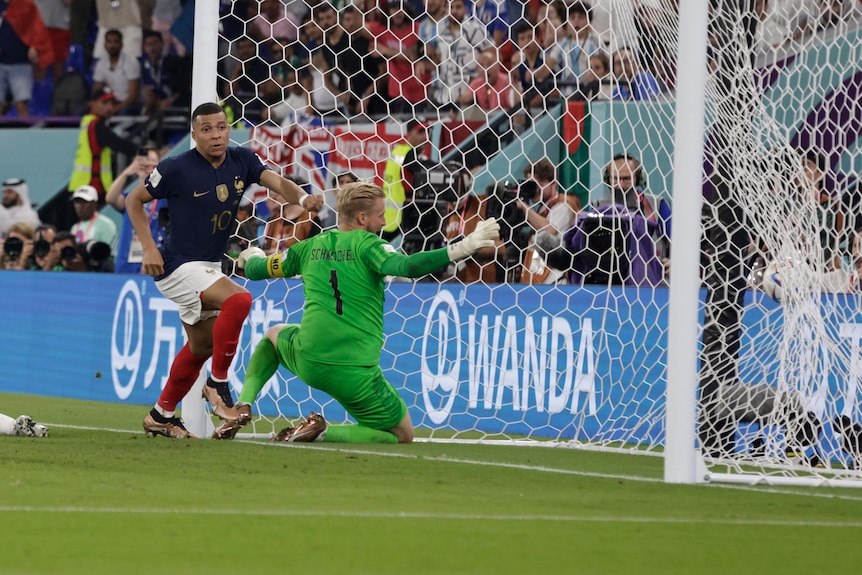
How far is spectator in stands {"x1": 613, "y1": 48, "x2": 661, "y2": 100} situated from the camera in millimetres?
8312

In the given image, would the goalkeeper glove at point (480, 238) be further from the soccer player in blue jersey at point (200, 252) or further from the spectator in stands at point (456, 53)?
the spectator in stands at point (456, 53)

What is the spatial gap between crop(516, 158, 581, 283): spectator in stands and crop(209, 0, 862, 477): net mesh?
1 cm

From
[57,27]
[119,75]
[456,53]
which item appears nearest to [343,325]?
[456,53]

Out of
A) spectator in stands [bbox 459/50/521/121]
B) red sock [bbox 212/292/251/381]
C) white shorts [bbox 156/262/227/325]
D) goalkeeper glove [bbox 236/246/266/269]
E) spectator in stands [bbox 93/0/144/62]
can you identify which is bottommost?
red sock [bbox 212/292/251/381]

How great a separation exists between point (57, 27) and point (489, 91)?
1009cm

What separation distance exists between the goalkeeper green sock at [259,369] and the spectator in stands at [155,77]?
9.95m

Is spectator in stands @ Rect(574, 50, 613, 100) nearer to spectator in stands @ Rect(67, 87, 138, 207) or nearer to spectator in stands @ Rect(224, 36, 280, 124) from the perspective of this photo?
spectator in stands @ Rect(224, 36, 280, 124)

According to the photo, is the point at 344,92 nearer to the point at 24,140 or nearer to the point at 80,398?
the point at 80,398

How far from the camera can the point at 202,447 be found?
698cm

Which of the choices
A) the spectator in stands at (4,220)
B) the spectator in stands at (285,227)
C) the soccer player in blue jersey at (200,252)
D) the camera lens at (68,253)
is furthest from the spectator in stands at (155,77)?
the soccer player in blue jersey at (200,252)

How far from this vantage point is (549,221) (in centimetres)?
923

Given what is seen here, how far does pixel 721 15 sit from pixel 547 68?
2.26m

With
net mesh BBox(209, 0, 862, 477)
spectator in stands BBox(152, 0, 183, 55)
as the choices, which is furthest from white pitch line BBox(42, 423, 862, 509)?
spectator in stands BBox(152, 0, 183, 55)

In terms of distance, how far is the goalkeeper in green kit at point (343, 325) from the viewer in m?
7.41
